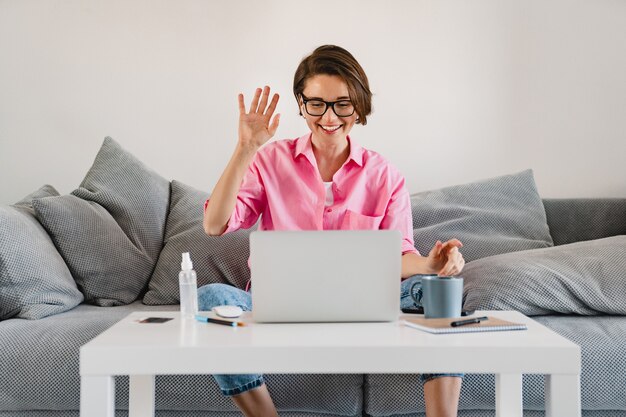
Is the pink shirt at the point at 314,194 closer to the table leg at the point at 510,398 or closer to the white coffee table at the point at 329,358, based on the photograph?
the table leg at the point at 510,398

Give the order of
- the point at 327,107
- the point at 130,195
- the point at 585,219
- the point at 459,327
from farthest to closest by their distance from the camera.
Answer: the point at 585,219 < the point at 130,195 < the point at 327,107 < the point at 459,327

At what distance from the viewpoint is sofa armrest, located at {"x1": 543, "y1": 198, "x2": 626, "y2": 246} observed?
2.53 meters

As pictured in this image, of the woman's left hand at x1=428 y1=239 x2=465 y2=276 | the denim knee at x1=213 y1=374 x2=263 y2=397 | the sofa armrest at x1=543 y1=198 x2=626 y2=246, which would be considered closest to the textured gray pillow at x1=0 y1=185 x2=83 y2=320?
the denim knee at x1=213 y1=374 x2=263 y2=397

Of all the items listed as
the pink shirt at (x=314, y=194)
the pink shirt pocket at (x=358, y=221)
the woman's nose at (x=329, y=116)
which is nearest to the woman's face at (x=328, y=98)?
the woman's nose at (x=329, y=116)

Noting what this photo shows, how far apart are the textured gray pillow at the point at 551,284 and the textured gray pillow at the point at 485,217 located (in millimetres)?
371

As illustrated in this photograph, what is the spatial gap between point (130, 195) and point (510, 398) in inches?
56.7

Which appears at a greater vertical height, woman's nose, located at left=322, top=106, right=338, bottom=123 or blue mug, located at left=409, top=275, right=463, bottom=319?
woman's nose, located at left=322, top=106, right=338, bottom=123

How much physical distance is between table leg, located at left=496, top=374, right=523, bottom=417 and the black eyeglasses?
2.55 ft

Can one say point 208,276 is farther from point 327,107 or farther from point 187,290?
point 187,290

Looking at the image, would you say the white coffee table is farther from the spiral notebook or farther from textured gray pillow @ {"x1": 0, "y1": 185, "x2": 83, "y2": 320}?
textured gray pillow @ {"x1": 0, "y1": 185, "x2": 83, "y2": 320}

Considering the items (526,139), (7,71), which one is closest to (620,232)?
(526,139)

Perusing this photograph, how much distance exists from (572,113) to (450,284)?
174 cm

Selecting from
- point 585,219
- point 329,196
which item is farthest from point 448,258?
point 585,219

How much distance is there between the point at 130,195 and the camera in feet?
7.91
